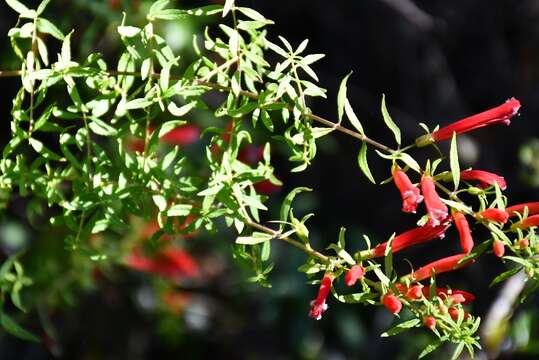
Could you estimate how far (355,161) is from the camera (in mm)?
3086

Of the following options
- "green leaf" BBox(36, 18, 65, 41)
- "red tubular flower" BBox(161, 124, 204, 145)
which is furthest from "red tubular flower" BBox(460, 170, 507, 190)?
"red tubular flower" BBox(161, 124, 204, 145)

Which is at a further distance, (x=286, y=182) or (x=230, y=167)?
(x=286, y=182)

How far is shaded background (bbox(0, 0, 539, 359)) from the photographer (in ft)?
9.49

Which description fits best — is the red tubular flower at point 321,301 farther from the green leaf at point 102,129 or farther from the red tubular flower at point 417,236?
the green leaf at point 102,129

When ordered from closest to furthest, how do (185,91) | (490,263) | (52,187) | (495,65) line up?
(185,91), (52,187), (490,263), (495,65)

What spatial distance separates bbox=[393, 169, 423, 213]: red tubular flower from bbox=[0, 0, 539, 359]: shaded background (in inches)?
70.9

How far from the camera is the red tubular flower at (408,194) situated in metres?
0.93

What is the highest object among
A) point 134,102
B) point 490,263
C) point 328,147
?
point 134,102

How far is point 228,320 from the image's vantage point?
11.1 feet

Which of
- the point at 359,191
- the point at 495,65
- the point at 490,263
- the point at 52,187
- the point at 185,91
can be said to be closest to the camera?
the point at 185,91

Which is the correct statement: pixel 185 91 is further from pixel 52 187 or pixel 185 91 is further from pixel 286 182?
pixel 286 182

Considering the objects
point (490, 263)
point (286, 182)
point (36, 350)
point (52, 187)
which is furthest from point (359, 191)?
point (52, 187)

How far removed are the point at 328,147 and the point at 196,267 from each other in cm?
62

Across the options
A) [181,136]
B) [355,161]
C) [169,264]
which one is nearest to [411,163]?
[181,136]
